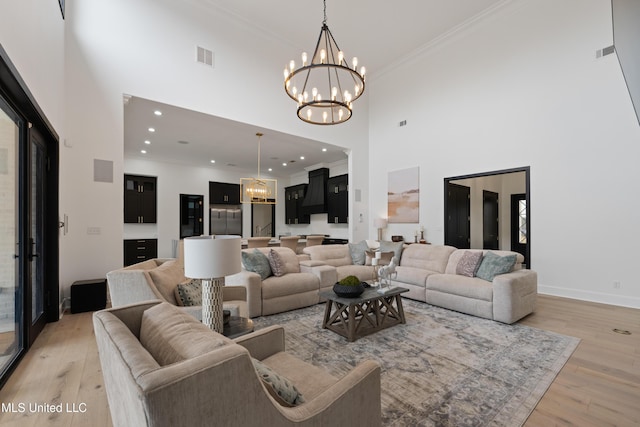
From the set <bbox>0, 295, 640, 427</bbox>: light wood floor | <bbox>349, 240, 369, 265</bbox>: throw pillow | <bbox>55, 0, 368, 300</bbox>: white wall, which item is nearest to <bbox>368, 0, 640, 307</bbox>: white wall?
<bbox>0, 295, 640, 427</bbox>: light wood floor

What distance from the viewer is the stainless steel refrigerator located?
10.1 m

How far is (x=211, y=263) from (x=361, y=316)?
2074mm

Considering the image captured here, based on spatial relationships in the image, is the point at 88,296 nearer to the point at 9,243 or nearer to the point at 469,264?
the point at 9,243

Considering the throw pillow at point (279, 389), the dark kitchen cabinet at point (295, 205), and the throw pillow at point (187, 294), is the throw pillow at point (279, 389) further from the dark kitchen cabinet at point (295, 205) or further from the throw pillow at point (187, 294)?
the dark kitchen cabinet at point (295, 205)

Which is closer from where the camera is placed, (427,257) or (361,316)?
(361,316)

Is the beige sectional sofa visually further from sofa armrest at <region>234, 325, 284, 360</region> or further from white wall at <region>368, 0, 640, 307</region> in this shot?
sofa armrest at <region>234, 325, 284, 360</region>

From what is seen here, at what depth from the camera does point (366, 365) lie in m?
1.36

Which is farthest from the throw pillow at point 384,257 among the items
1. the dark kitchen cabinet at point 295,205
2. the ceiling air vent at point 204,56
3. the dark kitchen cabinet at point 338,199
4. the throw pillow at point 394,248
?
the dark kitchen cabinet at point 295,205

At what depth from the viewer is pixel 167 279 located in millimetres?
2510

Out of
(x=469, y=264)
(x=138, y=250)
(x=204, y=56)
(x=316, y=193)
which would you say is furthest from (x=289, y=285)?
(x=138, y=250)

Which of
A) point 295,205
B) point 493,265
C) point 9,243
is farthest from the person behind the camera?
point 295,205

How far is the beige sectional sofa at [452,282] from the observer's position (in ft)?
11.4

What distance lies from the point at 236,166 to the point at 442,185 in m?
6.93

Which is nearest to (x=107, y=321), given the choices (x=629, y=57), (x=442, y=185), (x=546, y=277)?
(x=629, y=57)
